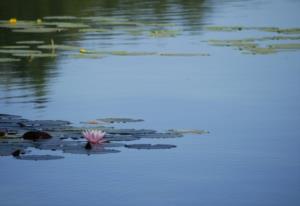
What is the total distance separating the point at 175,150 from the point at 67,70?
490 centimetres

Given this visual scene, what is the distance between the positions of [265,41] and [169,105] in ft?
17.9

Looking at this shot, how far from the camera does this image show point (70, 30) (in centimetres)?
1630

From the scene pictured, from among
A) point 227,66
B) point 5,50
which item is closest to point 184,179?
point 227,66

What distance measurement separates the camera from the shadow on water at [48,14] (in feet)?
33.7

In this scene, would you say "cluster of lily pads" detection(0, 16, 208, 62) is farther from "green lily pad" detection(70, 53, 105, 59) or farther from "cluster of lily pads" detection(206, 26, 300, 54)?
"cluster of lily pads" detection(206, 26, 300, 54)

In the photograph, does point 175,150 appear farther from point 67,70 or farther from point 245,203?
point 67,70

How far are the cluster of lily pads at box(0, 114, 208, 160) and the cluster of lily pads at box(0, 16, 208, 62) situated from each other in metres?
4.71

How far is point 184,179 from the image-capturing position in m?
6.45

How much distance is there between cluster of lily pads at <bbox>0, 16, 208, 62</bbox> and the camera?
13.1 m

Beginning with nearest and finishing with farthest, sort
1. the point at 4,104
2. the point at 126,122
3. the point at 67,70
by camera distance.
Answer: the point at 126,122, the point at 4,104, the point at 67,70

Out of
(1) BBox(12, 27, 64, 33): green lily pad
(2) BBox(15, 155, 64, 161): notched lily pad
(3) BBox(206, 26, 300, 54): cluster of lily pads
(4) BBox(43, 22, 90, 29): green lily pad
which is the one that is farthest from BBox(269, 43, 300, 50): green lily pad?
(2) BBox(15, 155, 64, 161): notched lily pad

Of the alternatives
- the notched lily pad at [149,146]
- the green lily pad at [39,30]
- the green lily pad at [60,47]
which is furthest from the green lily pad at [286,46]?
the notched lily pad at [149,146]

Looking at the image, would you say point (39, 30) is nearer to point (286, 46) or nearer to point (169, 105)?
point (286, 46)

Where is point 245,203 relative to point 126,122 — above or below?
below
